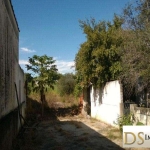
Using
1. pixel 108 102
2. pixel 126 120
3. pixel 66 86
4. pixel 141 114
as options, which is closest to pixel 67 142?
pixel 126 120

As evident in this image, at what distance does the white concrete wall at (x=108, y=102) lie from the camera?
12291mm

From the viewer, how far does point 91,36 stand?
1398 centimetres

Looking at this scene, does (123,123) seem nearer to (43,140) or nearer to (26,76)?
(43,140)

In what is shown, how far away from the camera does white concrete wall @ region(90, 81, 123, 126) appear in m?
12.3

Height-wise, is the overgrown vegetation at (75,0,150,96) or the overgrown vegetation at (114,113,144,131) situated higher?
the overgrown vegetation at (75,0,150,96)

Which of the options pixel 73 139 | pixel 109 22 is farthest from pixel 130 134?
pixel 109 22

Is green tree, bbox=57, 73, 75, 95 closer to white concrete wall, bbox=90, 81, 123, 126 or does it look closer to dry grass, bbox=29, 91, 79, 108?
dry grass, bbox=29, 91, 79, 108

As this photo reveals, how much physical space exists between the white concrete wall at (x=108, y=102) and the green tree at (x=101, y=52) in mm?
836

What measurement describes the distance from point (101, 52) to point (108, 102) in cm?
319

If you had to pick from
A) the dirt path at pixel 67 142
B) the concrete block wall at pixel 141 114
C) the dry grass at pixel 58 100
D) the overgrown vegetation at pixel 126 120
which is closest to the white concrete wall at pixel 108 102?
the overgrown vegetation at pixel 126 120

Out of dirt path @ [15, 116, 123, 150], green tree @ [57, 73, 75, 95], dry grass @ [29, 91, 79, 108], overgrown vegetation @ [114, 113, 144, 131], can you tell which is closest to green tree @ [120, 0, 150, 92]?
overgrown vegetation @ [114, 113, 144, 131]

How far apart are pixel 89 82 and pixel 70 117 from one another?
3464 millimetres

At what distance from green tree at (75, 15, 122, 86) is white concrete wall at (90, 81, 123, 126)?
2.74ft

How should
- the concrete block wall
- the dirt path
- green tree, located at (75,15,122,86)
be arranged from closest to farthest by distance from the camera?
1. the dirt path
2. the concrete block wall
3. green tree, located at (75,15,122,86)
